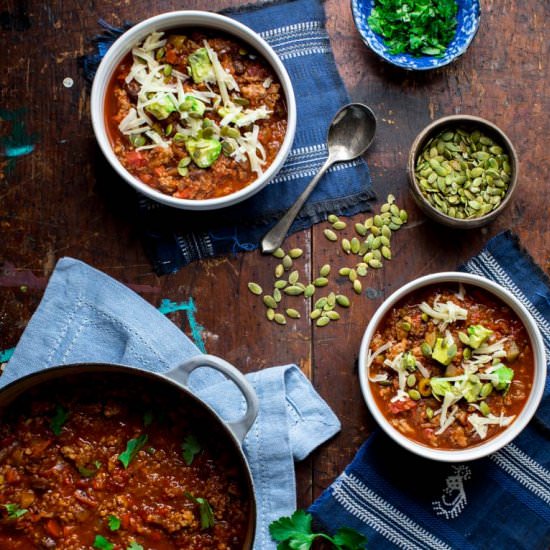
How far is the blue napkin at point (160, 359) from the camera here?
2953 millimetres

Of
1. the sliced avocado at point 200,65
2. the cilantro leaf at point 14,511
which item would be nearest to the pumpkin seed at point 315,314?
the sliced avocado at point 200,65

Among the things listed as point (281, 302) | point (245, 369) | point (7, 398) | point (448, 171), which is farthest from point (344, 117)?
point (7, 398)

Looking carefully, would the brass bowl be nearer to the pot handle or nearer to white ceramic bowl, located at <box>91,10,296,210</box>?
white ceramic bowl, located at <box>91,10,296,210</box>

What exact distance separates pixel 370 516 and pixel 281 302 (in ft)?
2.66

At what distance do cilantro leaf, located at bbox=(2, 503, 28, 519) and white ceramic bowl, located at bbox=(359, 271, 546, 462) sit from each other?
46.5 inches

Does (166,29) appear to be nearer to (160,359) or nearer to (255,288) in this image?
(255,288)

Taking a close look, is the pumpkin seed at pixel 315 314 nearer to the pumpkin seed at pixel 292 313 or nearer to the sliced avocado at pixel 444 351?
the pumpkin seed at pixel 292 313

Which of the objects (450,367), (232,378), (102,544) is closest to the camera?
(232,378)

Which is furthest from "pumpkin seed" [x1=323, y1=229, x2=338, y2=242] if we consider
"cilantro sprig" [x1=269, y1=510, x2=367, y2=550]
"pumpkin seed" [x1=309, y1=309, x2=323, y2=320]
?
"cilantro sprig" [x1=269, y1=510, x2=367, y2=550]

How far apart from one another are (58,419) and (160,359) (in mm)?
400

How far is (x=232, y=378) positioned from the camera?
258 cm

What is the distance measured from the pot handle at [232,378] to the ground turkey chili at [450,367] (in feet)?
1.65

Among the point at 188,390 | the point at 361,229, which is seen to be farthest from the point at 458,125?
the point at 188,390

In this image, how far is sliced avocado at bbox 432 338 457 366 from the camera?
9.42 feet
